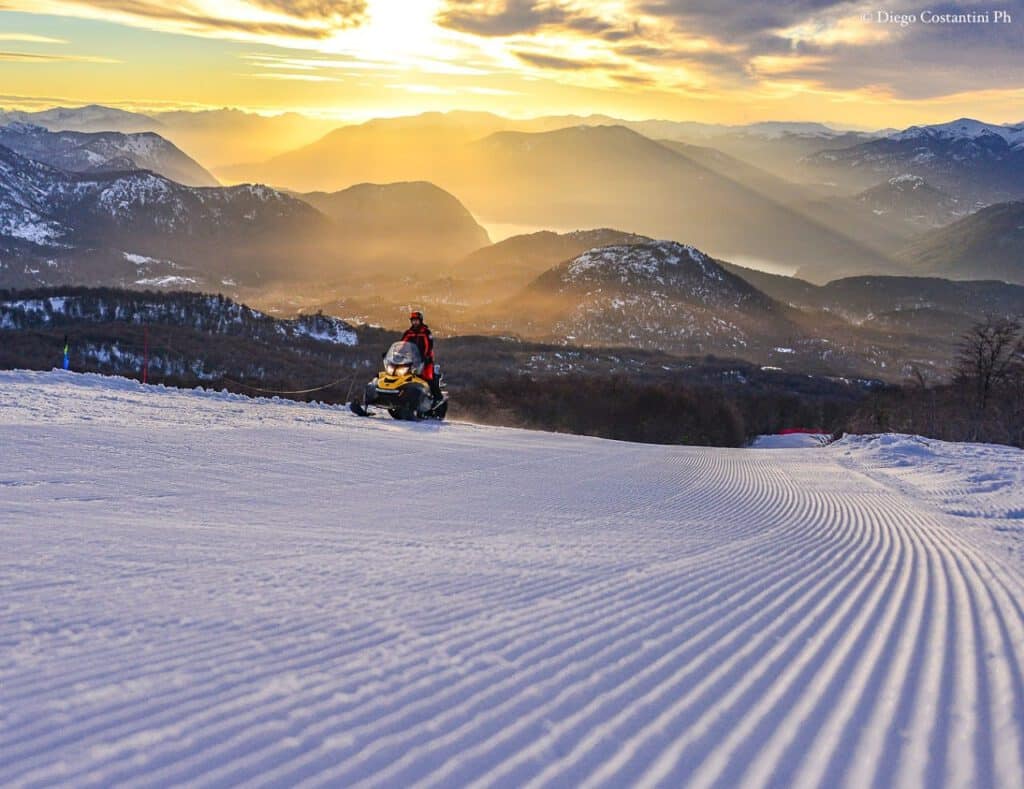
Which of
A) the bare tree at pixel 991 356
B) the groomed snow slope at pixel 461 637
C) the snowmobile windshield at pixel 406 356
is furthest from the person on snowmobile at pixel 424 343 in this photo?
the bare tree at pixel 991 356

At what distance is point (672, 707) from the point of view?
3.91 m

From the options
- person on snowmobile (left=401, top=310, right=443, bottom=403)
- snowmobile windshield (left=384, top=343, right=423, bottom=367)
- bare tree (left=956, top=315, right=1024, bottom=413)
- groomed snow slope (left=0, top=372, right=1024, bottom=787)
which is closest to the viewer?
groomed snow slope (left=0, top=372, right=1024, bottom=787)

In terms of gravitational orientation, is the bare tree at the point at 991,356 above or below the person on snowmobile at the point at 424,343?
above

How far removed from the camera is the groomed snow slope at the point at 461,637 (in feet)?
10.8

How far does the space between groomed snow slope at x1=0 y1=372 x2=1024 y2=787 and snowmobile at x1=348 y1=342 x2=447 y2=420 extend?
9.81 meters

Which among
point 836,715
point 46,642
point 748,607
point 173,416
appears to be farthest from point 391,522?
point 173,416

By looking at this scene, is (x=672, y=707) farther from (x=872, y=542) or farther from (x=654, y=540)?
(x=872, y=542)

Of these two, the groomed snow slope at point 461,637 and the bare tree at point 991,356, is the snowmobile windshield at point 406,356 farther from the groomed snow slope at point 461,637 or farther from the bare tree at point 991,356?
the bare tree at point 991,356

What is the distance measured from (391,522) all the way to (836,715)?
5297mm

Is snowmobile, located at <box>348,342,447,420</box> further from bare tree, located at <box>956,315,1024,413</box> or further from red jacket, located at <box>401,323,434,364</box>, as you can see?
bare tree, located at <box>956,315,1024,413</box>

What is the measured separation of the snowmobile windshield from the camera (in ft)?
67.2

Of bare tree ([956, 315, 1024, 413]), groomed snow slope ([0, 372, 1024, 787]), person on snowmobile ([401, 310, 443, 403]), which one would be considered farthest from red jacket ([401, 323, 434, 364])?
bare tree ([956, 315, 1024, 413])

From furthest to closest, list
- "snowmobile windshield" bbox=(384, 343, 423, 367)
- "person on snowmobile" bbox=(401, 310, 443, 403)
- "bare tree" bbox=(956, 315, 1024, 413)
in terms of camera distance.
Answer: "bare tree" bbox=(956, 315, 1024, 413) < "snowmobile windshield" bbox=(384, 343, 423, 367) < "person on snowmobile" bbox=(401, 310, 443, 403)

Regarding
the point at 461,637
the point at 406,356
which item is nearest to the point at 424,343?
the point at 406,356
